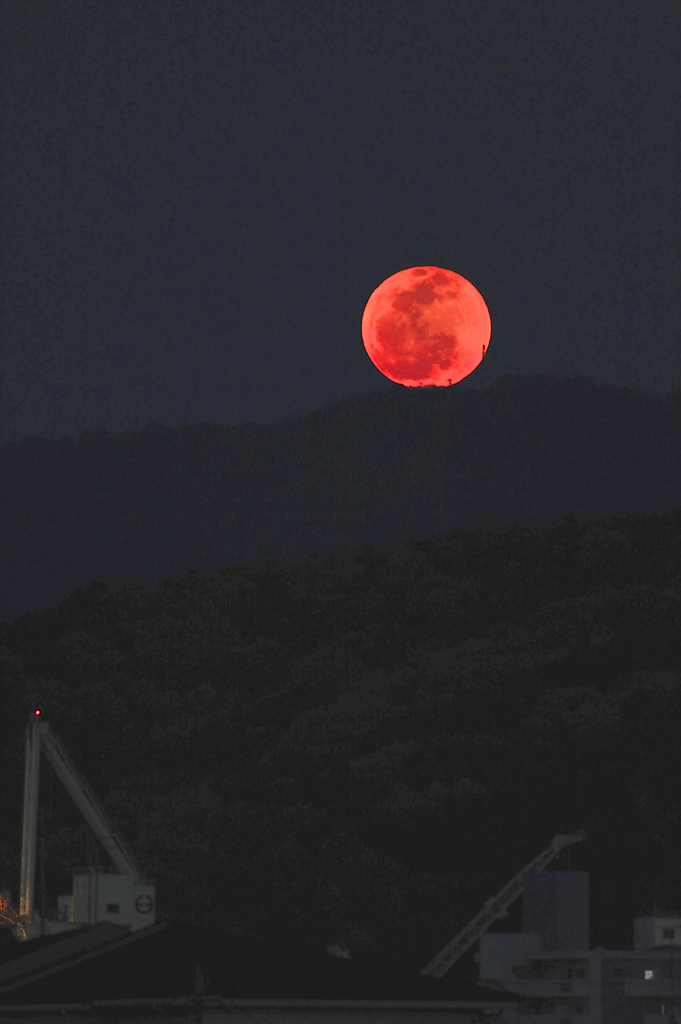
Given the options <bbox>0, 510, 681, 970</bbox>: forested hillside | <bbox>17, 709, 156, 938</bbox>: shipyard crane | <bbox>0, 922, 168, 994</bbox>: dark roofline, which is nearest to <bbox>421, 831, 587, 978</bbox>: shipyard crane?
<bbox>0, 510, 681, 970</bbox>: forested hillside

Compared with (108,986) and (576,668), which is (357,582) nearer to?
(576,668)

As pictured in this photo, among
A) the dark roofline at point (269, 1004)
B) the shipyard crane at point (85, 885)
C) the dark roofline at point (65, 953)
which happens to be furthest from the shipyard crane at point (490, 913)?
the dark roofline at point (269, 1004)

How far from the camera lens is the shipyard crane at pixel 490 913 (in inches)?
2859

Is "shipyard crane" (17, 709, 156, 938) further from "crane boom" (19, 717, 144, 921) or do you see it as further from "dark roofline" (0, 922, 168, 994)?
"dark roofline" (0, 922, 168, 994)

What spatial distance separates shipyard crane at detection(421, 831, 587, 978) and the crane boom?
1435 cm

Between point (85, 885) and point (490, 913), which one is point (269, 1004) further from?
point (490, 913)

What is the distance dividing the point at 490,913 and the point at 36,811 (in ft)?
74.4

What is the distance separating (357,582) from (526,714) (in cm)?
2878

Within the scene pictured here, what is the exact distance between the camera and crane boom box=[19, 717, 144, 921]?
67.2 metres

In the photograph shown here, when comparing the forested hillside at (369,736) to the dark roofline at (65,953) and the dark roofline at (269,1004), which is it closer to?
the dark roofline at (65,953)

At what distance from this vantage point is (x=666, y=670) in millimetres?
96688

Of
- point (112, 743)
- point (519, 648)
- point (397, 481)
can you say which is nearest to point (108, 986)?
point (112, 743)

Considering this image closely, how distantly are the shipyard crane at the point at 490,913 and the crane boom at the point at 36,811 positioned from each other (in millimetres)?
14354

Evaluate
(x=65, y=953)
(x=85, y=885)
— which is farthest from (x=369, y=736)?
(x=65, y=953)
